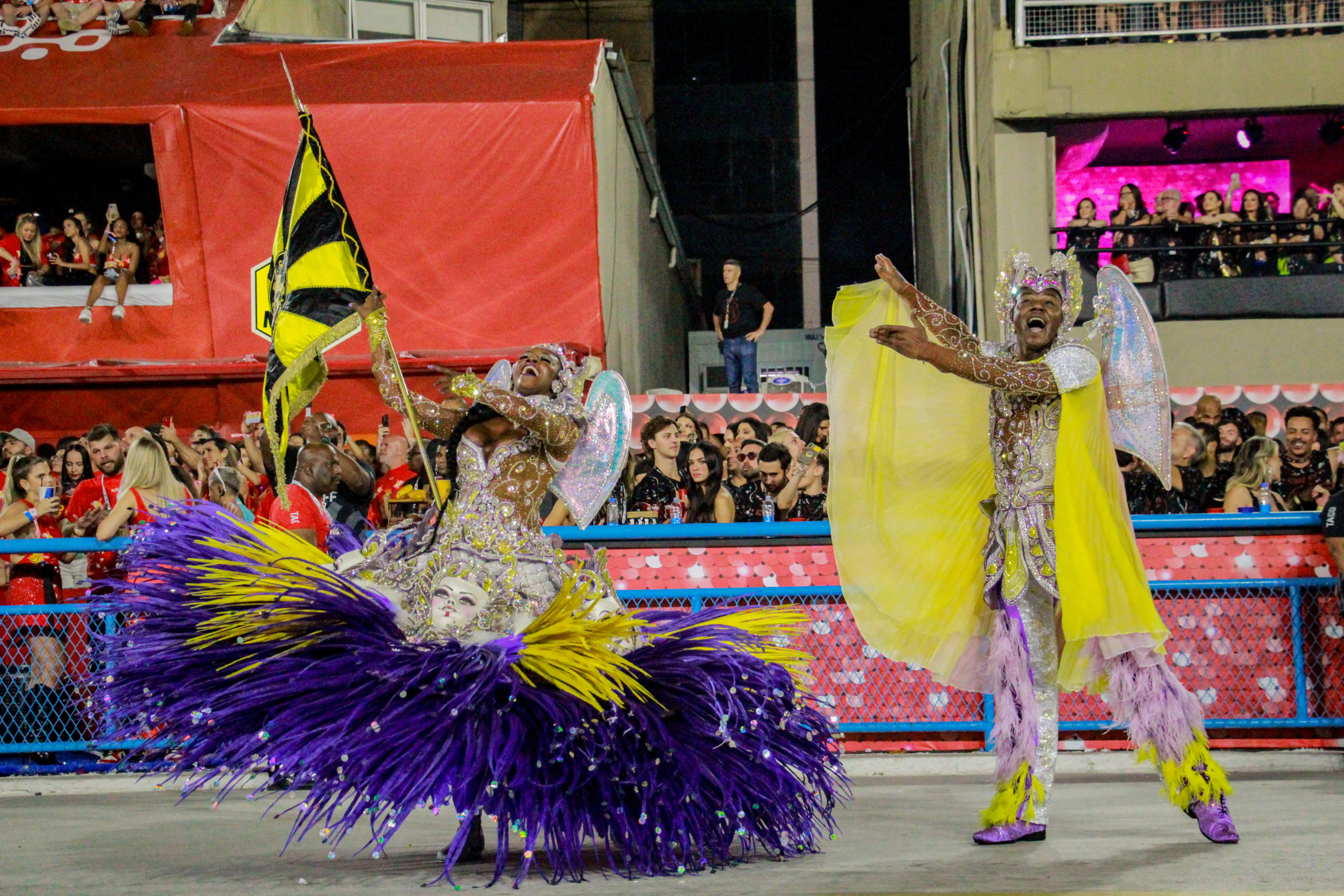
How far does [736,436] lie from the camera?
31.2 feet

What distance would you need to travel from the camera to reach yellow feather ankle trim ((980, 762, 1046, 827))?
475 cm

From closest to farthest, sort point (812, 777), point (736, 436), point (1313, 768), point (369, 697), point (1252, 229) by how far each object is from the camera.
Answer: point (369, 697) < point (812, 777) < point (1313, 768) < point (736, 436) < point (1252, 229)

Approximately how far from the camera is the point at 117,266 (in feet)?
44.3

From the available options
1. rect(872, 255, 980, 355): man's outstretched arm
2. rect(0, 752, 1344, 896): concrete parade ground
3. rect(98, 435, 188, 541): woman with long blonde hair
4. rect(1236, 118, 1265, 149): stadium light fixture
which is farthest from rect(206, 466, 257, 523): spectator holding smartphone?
rect(1236, 118, 1265, 149): stadium light fixture

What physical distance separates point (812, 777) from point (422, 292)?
9.14 meters

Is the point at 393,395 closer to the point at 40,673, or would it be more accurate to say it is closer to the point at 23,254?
the point at 40,673

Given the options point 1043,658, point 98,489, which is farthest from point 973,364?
point 98,489

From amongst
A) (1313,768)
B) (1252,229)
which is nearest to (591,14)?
(1252,229)

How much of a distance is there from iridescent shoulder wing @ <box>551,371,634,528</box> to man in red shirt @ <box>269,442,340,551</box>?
1983mm

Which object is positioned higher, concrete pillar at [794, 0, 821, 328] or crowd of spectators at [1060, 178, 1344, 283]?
concrete pillar at [794, 0, 821, 328]

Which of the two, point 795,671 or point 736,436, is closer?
point 795,671

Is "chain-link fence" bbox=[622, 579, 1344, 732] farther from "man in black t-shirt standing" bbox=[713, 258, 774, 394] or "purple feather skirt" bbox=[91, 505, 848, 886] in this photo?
"man in black t-shirt standing" bbox=[713, 258, 774, 394]

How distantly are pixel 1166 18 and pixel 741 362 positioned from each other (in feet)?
18.2

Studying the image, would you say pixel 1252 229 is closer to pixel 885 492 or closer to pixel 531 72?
pixel 531 72
